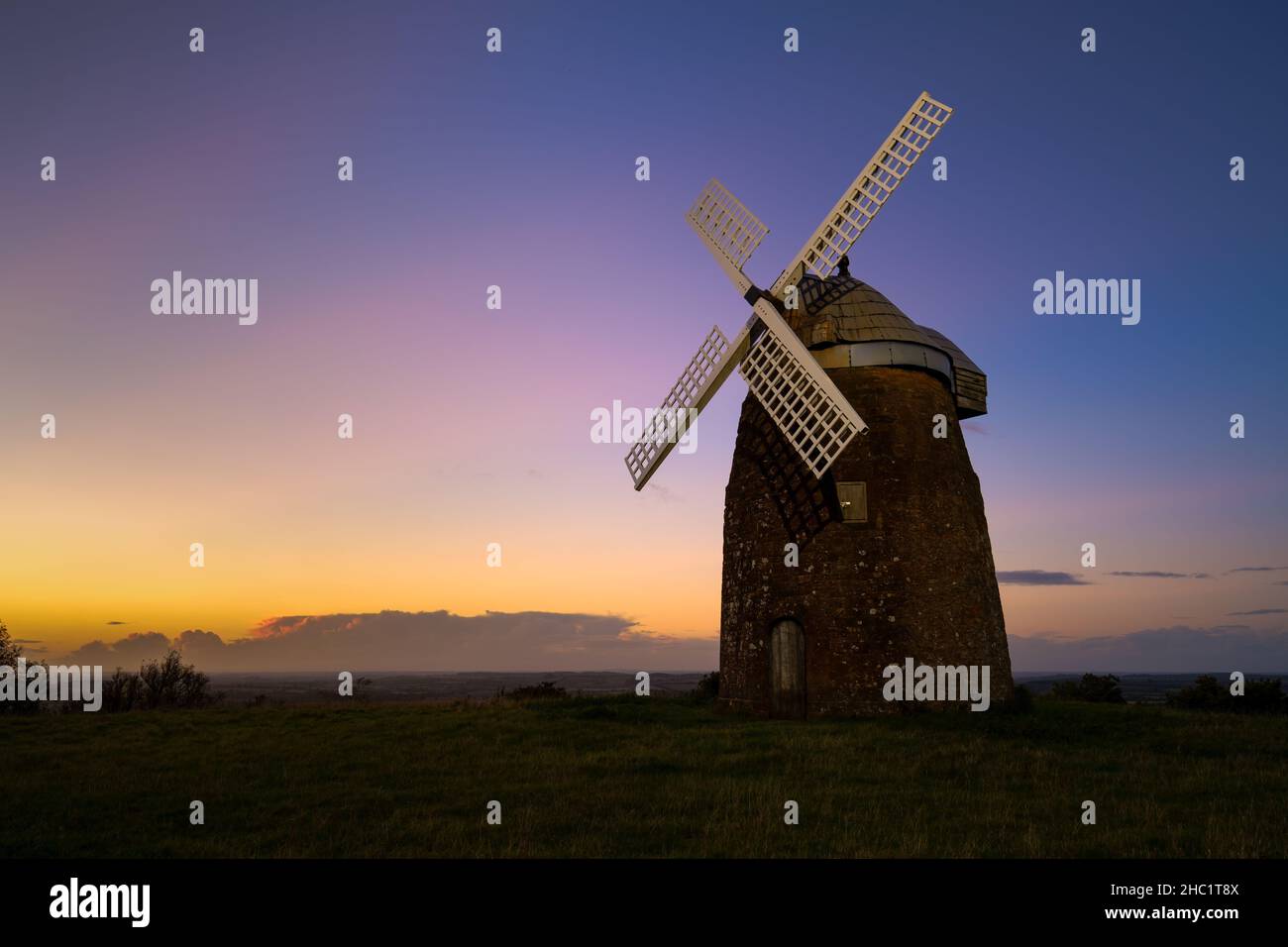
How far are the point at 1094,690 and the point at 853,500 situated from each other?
16475 mm

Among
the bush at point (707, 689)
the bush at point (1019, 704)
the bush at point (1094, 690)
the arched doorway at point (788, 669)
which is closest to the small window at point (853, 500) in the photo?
the arched doorway at point (788, 669)

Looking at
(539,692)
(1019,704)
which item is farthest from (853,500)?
(539,692)

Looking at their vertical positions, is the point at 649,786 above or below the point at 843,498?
below

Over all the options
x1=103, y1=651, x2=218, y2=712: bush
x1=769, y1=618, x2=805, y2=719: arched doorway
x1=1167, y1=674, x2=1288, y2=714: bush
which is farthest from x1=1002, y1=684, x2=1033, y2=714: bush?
x1=103, y1=651, x2=218, y2=712: bush

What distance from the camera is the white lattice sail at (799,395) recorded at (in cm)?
2059

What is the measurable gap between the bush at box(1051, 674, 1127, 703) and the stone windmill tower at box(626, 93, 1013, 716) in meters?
10.4

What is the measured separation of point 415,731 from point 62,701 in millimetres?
14958

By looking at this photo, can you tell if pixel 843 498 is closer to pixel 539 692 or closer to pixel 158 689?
pixel 539 692

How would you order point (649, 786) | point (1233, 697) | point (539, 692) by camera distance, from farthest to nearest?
point (539, 692), point (1233, 697), point (649, 786)

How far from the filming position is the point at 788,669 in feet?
70.7

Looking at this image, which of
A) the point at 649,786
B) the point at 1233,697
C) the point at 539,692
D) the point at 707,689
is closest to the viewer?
the point at 649,786

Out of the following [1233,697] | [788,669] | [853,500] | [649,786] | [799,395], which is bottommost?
[1233,697]

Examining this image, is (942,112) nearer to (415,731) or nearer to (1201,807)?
(1201,807)

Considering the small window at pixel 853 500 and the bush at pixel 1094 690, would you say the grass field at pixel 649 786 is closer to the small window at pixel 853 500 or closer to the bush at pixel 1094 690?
the small window at pixel 853 500
